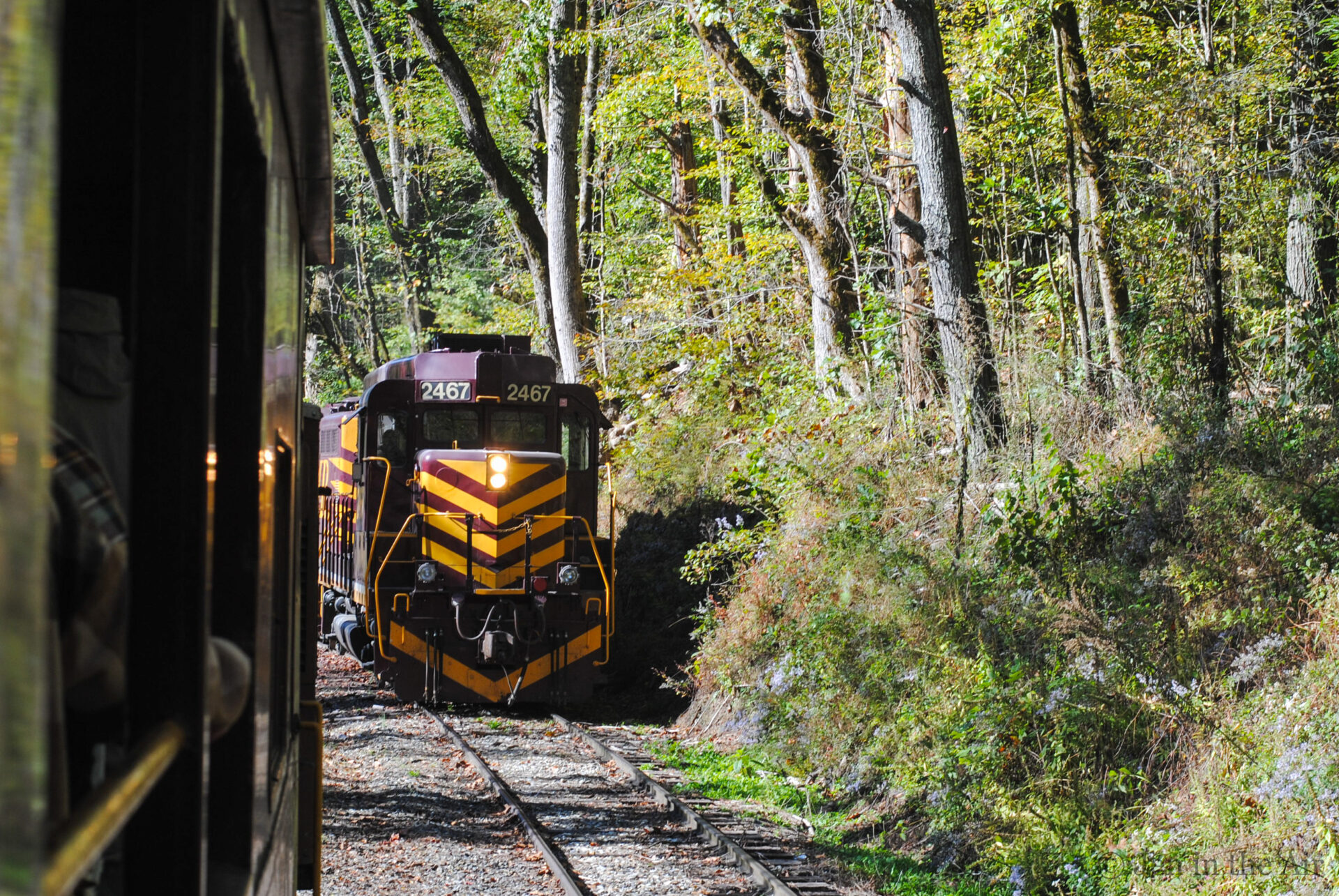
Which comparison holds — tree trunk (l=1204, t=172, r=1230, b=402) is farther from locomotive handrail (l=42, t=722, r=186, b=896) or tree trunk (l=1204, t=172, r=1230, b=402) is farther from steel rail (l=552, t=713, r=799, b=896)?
locomotive handrail (l=42, t=722, r=186, b=896)

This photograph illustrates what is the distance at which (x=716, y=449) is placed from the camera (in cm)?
1596

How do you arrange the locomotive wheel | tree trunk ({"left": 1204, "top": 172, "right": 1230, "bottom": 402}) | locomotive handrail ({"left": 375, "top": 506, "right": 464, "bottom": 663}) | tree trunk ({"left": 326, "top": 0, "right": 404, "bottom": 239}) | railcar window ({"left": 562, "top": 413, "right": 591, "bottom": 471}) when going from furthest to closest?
1. tree trunk ({"left": 326, "top": 0, "right": 404, "bottom": 239})
2. railcar window ({"left": 562, "top": 413, "right": 591, "bottom": 471})
3. the locomotive wheel
4. locomotive handrail ({"left": 375, "top": 506, "right": 464, "bottom": 663})
5. tree trunk ({"left": 1204, "top": 172, "right": 1230, "bottom": 402})

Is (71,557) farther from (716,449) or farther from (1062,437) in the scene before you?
(716,449)

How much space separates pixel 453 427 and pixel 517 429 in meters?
0.70

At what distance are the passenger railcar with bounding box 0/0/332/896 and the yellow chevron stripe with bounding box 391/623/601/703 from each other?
8.95 meters

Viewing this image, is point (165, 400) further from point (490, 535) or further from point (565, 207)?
point (565, 207)

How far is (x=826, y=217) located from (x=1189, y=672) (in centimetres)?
803

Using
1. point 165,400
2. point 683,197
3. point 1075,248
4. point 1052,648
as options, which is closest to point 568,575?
point 1052,648

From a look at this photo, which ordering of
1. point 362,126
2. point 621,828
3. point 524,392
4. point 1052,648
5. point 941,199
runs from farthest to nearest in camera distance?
1. point 362,126
2. point 524,392
3. point 941,199
4. point 621,828
5. point 1052,648

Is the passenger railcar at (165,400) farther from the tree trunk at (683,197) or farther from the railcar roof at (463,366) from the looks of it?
the tree trunk at (683,197)

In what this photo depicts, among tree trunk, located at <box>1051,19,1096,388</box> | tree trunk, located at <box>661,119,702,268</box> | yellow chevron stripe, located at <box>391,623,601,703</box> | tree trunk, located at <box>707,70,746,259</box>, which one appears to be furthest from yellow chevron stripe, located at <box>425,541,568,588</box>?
tree trunk, located at <box>661,119,702,268</box>

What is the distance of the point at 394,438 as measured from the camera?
12664mm

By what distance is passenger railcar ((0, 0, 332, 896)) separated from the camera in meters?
0.56

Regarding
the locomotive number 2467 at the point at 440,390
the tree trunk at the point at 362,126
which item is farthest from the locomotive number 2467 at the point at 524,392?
the tree trunk at the point at 362,126
